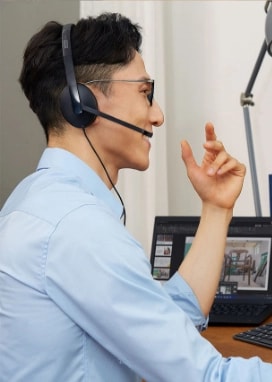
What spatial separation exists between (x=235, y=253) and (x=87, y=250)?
0.74 m

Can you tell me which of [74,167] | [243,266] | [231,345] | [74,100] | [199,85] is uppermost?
[199,85]

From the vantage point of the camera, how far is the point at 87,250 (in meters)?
0.81

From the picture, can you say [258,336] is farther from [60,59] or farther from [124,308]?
[60,59]

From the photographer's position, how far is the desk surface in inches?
44.7

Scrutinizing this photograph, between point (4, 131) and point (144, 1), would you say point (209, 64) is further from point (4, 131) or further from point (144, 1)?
point (4, 131)

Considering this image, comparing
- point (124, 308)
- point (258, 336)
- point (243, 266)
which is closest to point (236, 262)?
point (243, 266)

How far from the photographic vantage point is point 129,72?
107cm

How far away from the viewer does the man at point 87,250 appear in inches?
31.6

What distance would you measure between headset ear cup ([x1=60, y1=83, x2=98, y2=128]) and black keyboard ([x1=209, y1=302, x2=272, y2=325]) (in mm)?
573

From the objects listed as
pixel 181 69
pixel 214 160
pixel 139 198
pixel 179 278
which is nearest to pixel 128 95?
pixel 214 160

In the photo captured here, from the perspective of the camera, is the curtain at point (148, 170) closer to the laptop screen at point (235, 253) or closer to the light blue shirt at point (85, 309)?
the laptop screen at point (235, 253)

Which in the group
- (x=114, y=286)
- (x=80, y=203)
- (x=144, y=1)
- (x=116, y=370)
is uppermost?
(x=144, y=1)

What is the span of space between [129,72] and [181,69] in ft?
3.07

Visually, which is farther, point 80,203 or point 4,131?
point 4,131
